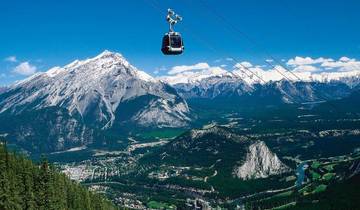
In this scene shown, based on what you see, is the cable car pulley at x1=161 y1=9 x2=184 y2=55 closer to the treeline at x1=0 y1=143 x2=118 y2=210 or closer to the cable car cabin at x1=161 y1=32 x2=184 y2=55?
the cable car cabin at x1=161 y1=32 x2=184 y2=55

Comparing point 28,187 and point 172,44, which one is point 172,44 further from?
point 28,187

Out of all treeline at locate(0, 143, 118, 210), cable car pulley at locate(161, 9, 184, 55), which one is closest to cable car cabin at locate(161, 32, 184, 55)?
cable car pulley at locate(161, 9, 184, 55)

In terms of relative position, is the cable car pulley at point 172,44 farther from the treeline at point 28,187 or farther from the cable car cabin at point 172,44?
the treeline at point 28,187

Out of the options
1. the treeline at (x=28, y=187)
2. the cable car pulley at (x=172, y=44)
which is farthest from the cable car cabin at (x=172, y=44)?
the treeline at (x=28, y=187)

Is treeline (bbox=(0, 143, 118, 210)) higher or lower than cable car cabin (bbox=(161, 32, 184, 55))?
lower

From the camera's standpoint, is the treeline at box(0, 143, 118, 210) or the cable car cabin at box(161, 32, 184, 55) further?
the treeline at box(0, 143, 118, 210)

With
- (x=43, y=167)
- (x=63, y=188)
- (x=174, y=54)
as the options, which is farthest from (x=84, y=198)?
(x=174, y=54)

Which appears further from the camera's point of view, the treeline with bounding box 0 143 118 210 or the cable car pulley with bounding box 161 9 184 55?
the treeline with bounding box 0 143 118 210

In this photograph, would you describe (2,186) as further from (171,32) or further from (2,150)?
(171,32)

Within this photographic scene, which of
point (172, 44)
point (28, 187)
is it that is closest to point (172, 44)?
point (172, 44)
